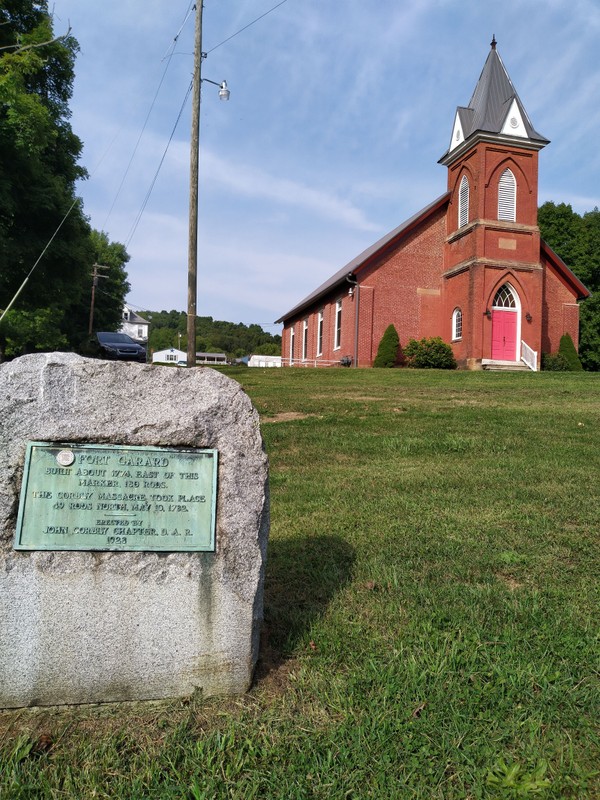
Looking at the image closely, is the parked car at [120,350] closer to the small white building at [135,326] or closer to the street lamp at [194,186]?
the street lamp at [194,186]

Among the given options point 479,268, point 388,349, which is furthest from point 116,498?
point 479,268

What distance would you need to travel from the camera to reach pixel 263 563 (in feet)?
9.52

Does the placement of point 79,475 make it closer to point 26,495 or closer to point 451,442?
point 26,495

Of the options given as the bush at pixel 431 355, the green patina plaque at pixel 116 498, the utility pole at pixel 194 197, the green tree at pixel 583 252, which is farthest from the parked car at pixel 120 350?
the green tree at pixel 583 252

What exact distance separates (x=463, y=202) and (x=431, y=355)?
288 inches

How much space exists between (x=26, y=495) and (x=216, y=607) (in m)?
0.99

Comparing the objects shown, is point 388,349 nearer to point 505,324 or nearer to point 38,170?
point 505,324

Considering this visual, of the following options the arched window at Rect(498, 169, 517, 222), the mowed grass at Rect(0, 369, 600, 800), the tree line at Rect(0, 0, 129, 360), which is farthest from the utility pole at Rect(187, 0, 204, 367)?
the arched window at Rect(498, 169, 517, 222)

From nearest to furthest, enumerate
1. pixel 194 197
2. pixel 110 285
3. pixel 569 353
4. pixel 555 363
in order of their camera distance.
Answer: pixel 194 197
pixel 555 363
pixel 569 353
pixel 110 285

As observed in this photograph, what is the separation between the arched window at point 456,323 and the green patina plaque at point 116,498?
2547 cm

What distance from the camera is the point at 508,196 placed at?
26.3 meters

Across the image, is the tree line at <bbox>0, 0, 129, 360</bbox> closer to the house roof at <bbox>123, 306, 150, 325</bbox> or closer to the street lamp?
the street lamp

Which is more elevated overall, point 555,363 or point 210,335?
point 210,335

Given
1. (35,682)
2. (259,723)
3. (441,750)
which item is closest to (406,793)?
(441,750)
